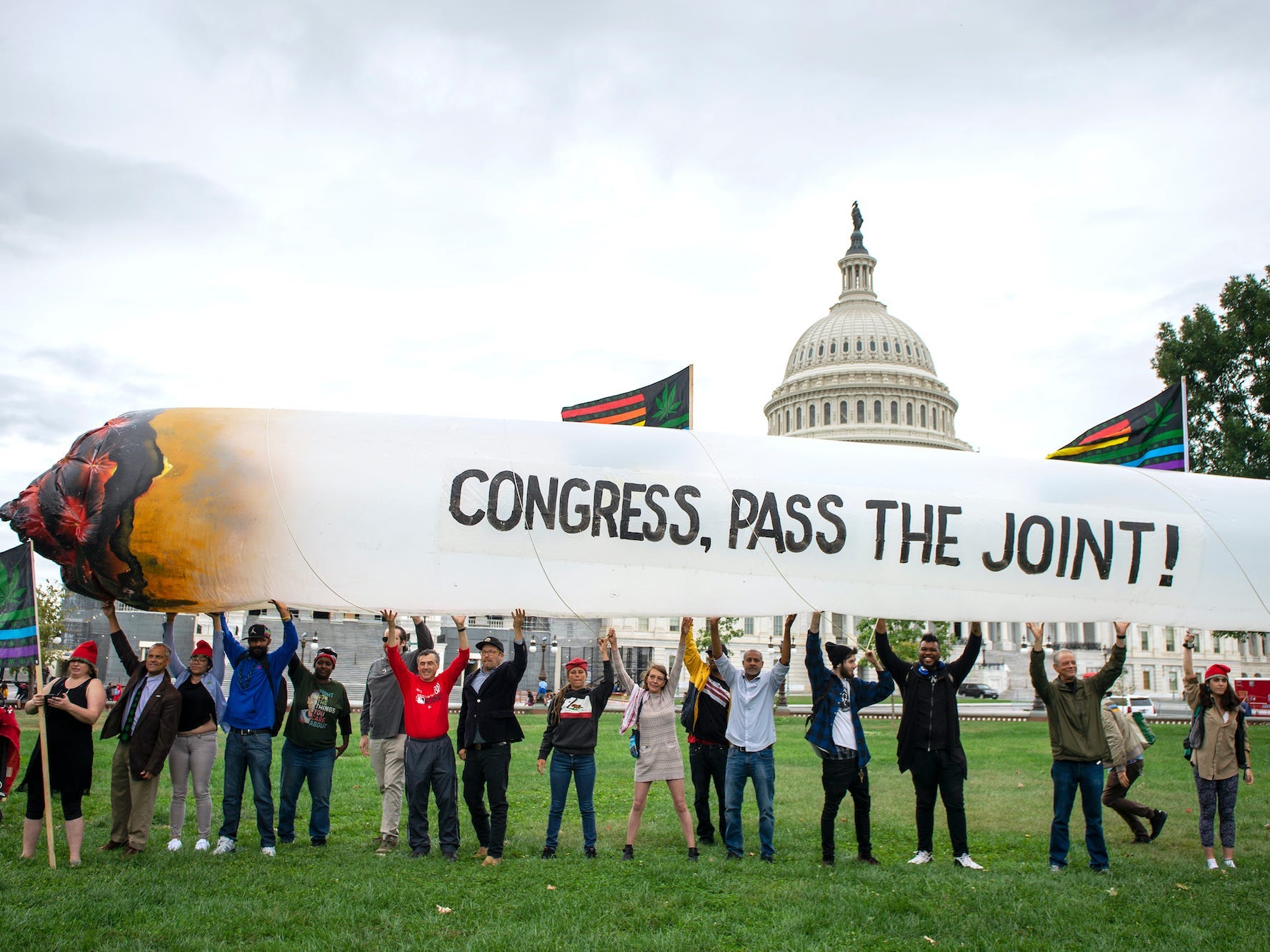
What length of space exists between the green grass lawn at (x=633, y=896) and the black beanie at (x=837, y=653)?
1631 mm

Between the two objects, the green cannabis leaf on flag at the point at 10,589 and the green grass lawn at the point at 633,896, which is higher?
the green cannabis leaf on flag at the point at 10,589

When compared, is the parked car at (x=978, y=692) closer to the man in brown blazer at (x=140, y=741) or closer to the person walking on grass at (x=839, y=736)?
the person walking on grass at (x=839, y=736)

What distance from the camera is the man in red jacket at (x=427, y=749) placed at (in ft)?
28.1

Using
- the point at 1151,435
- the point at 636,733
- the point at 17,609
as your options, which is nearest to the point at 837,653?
the point at 636,733

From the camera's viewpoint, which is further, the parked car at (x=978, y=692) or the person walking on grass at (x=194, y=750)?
the parked car at (x=978, y=692)

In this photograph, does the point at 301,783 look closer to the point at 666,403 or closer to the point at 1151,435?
the point at 666,403

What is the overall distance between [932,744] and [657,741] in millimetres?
2285

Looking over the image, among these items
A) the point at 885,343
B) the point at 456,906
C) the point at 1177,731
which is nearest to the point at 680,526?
the point at 456,906

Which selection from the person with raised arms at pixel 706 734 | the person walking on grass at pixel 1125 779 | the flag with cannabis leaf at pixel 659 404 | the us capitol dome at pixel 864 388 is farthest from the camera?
the us capitol dome at pixel 864 388

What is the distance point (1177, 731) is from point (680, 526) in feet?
88.6

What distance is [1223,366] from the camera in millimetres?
24656

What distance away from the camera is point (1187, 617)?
7.51 m

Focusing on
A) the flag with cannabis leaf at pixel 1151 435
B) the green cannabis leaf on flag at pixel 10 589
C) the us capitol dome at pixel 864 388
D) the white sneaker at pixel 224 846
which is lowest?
the white sneaker at pixel 224 846

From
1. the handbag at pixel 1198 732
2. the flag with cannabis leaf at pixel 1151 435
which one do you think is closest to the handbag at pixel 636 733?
the handbag at pixel 1198 732
